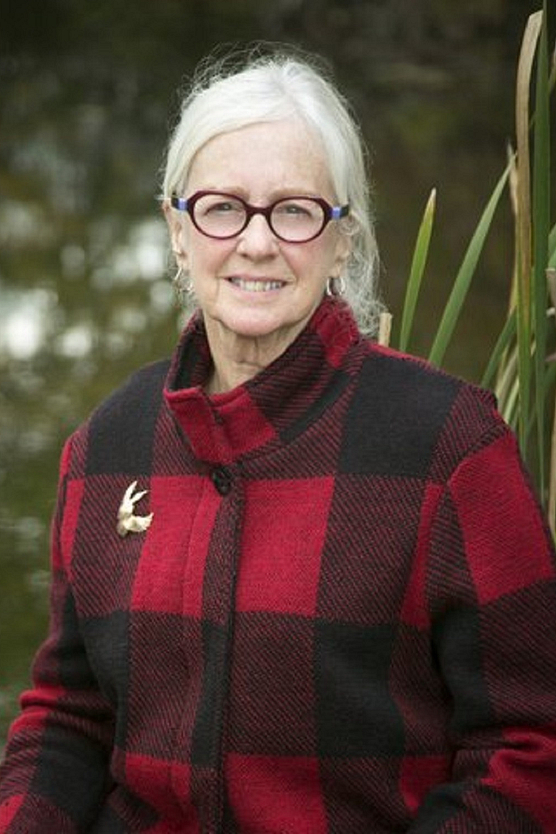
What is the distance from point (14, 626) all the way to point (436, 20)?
8892 mm

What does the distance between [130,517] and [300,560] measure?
0.70ft

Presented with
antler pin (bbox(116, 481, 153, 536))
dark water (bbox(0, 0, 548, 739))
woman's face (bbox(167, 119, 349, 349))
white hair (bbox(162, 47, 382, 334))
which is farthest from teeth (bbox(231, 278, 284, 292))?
dark water (bbox(0, 0, 548, 739))

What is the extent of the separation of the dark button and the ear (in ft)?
0.74

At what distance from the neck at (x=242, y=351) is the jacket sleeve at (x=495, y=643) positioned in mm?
252

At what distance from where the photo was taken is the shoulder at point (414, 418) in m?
1.87

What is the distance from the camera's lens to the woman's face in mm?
1920

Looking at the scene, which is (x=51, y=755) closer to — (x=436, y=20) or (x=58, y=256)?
(x=58, y=256)

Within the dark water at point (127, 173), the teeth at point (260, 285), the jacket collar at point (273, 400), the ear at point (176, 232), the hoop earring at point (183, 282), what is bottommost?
the dark water at point (127, 173)

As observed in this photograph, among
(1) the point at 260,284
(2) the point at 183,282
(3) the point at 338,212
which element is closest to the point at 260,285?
(1) the point at 260,284

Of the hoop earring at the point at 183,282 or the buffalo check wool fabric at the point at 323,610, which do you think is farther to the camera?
the hoop earring at the point at 183,282

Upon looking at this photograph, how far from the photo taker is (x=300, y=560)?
190cm

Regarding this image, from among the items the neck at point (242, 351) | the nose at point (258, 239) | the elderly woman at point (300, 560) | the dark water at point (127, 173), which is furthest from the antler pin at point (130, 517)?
the dark water at point (127, 173)

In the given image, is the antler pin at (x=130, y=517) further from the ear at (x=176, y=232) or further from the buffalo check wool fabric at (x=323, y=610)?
the ear at (x=176, y=232)

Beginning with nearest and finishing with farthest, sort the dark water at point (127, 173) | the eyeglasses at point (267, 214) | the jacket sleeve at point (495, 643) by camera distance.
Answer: the jacket sleeve at point (495, 643), the eyeglasses at point (267, 214), the dark water at point (127, 173)
